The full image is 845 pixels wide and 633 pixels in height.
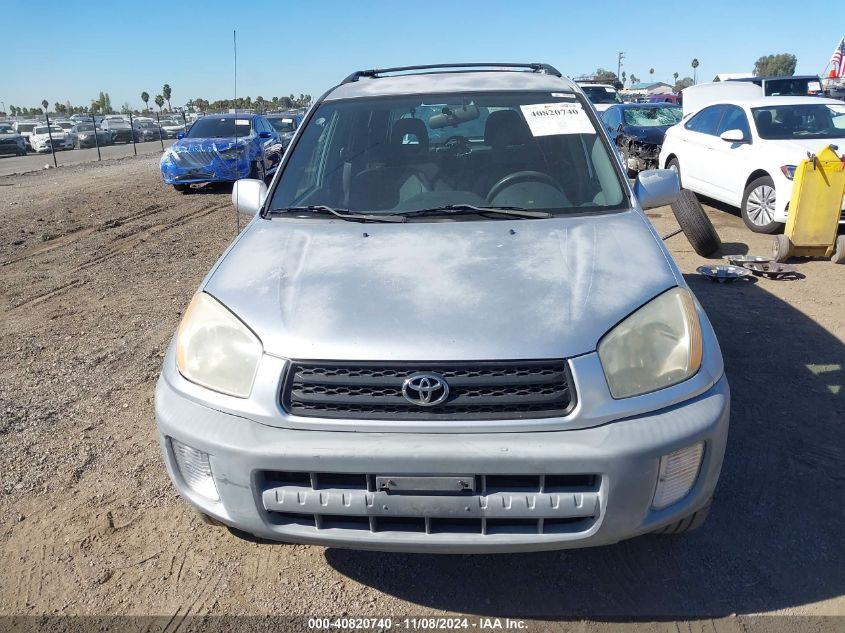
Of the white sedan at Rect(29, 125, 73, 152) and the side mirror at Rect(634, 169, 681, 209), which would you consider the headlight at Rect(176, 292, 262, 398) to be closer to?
the side mirror at Rect(634, 169, 681, 209)

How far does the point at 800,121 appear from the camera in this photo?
328 inches

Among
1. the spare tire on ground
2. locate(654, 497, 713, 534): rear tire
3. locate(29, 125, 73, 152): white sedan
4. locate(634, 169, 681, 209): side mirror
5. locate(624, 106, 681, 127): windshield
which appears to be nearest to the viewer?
locate(654, 497, 713, 534): rear tire

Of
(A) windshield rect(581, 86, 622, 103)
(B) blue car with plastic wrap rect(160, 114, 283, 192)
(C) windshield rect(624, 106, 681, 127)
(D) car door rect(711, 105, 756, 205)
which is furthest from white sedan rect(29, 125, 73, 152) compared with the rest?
(D) car door rect(711, 105, 756, 205)

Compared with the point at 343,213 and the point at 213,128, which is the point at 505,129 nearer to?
the point at 343,213

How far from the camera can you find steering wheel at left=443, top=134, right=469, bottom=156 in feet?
11.3

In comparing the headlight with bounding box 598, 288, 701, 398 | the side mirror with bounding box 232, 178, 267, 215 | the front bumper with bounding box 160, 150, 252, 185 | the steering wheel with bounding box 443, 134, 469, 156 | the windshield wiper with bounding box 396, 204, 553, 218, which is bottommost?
the front bumper with bounding box 160, 150, 252, 185

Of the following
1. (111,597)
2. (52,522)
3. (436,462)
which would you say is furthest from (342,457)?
(52,522)

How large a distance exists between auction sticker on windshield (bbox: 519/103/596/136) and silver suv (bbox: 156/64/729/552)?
934 millimetres

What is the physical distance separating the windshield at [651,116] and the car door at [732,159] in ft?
18.1

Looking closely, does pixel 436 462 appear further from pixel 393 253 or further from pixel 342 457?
pixel 393 253

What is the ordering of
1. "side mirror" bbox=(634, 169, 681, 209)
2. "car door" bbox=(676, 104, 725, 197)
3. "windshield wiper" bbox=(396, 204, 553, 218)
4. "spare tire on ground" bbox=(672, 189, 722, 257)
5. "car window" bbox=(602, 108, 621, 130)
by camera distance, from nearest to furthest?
"windshield wiper" bbox=(396, 204, 553, 218) < "side mirror" bbox=(634, 169, 681, 209) < "spare tire on ground" bbox=(672, 189, 722, 257) < "car door" bbox=(676, 104, 725, 197) < "car window" bbox=(602, 108, 621, 130)

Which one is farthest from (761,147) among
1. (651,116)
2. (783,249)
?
(651,116)

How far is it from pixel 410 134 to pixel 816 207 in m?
5.16

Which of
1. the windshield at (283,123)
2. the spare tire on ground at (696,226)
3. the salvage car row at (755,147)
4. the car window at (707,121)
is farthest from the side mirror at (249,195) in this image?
the windshield at (283,123)
